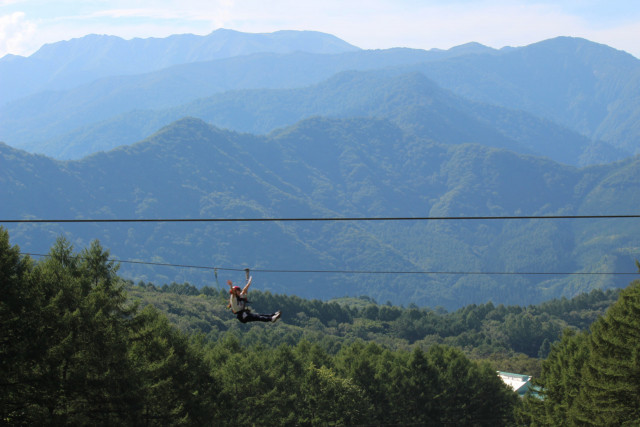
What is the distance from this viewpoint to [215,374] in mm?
54188

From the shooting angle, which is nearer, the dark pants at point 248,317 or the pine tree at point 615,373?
the dark pants at point 248,317

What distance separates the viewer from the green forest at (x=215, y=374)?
3000cm

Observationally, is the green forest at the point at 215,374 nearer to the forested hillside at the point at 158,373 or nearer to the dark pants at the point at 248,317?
the forested hillside at the point at 158,373

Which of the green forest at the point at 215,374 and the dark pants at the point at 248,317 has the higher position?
the dark pants at the point at 248,317

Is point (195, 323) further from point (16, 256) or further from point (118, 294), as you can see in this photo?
point (16, 256)

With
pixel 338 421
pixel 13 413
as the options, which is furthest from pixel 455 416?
pixel 13 413

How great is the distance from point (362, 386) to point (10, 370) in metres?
45.5

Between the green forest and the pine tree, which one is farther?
the pine tree

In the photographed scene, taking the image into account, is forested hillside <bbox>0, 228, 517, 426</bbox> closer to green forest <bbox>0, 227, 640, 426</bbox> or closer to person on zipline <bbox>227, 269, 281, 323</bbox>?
green forest <bbox>0, 227, 640, 426</bbox>

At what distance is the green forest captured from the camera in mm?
30000

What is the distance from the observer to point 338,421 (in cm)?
6228

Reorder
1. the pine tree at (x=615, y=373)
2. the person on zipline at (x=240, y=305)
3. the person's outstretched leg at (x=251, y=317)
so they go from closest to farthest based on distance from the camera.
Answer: the person on zipline at (x=240, y=305) < the person's outstretched leg at (x=251, y=317) < the pine tree at (x=615, y=373)

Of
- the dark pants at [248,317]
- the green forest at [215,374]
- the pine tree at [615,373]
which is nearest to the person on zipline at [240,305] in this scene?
the dark pants at [248,317]

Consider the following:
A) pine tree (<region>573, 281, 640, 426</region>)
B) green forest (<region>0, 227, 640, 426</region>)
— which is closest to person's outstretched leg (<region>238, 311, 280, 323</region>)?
green forest (<region>0, 227, 640, 426</region>)
